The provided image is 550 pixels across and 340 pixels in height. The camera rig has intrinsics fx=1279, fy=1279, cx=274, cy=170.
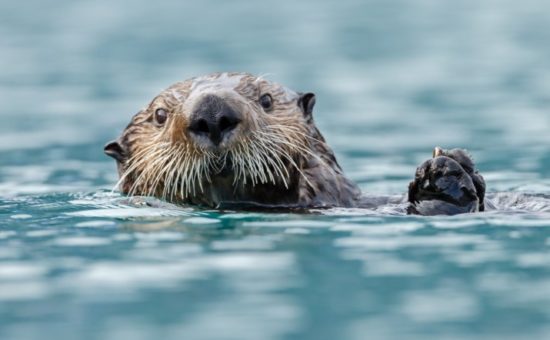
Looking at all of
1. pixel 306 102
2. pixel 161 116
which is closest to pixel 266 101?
pixel 306 102

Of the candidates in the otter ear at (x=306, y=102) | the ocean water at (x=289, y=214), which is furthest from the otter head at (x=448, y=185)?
the otter ear at (x=306, y=102)

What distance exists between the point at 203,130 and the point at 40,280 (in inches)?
62.0

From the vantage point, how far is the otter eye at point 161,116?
799 cm

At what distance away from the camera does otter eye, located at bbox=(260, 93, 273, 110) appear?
26.3 feet

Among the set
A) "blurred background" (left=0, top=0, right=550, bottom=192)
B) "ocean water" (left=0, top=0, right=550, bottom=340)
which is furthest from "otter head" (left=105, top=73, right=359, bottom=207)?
"blurred background" (left=0, top=0, right=550, bottom=192)

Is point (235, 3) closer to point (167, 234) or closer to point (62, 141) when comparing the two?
point (62, 141)

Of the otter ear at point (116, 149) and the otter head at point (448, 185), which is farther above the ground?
the otter ear at point (116, 149)

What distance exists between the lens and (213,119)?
7.06 m

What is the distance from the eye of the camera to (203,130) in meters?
7.19

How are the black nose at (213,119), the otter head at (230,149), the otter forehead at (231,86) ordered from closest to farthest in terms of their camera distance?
1. the black nose at (213,119)
2. the otter head at (230,149)
3. the otter forehead at (231,86)

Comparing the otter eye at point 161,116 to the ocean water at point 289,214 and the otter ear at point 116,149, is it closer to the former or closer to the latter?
the otter ear at point 116,149

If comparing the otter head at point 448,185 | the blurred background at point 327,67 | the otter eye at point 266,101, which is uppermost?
the blurred background at point 327,67

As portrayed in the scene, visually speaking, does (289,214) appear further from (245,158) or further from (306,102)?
(306,102)

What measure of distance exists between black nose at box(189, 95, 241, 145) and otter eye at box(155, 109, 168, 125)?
818 millimetres
